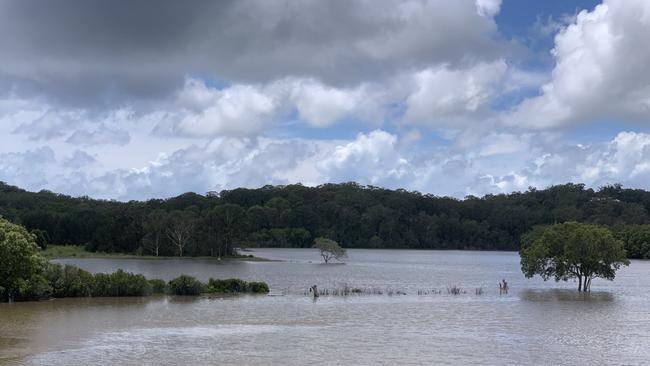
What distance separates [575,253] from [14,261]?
49.5 metres

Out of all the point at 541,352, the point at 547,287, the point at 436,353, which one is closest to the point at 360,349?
the point at 436,353

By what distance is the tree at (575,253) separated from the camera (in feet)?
217

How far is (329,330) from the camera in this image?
39.4 m

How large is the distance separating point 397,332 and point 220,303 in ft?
63.4

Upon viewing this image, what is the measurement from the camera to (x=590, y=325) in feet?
143

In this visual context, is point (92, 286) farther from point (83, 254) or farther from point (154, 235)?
point (154, 235)

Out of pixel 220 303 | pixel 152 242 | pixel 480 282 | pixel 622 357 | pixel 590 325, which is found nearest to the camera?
pixel 622 357

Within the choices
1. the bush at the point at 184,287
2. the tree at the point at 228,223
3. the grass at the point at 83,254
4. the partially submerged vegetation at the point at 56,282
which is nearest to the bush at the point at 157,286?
the partially submerged vegetation at the point at 56,282

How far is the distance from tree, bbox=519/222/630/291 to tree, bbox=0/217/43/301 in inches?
1811

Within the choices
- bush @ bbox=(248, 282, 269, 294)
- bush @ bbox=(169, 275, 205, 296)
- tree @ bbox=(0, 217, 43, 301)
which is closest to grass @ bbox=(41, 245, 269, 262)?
bush @ bbox=(248, 282, 269, 294)

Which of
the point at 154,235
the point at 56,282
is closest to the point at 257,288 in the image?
the point at 56,282

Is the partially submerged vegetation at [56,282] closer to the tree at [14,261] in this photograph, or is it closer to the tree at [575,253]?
the tree at [14,261]

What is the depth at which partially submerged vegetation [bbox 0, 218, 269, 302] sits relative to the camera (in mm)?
48469

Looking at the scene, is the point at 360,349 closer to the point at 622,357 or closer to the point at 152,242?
the point at 622,357
